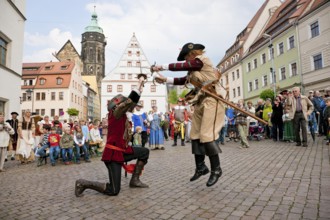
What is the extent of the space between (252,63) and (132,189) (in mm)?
37052

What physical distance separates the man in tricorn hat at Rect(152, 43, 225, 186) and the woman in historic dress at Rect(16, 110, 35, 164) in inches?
294

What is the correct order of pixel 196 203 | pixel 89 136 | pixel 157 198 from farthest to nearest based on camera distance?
pixel 89 136 → pixel 157 198 → pixel 196 203

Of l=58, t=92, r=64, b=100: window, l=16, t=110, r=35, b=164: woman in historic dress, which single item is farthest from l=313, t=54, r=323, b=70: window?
l=58, t=92, r=64, b=100: window

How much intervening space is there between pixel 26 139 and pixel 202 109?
8155 mm

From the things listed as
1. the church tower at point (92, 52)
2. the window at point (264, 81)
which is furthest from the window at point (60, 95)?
the church tower at point (92, 52)

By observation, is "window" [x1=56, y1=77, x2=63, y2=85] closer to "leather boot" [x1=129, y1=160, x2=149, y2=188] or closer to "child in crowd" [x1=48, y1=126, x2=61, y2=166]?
"child in crowd" [x1=48, y1=126, x2=61, y2=166]

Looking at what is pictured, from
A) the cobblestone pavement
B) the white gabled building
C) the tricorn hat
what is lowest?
the cobblestone pavement

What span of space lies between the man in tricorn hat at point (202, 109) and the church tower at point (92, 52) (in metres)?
85.3

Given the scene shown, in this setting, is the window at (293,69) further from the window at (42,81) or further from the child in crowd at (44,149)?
the window at (42,81)

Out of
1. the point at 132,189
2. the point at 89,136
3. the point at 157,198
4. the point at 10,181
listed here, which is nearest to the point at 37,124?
the point at 89,136

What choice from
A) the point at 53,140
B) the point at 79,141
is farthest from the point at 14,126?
the point at 79,141

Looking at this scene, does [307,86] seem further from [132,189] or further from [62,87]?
[62,87]

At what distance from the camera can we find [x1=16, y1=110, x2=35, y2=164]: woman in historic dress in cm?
941

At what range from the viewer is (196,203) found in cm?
335
